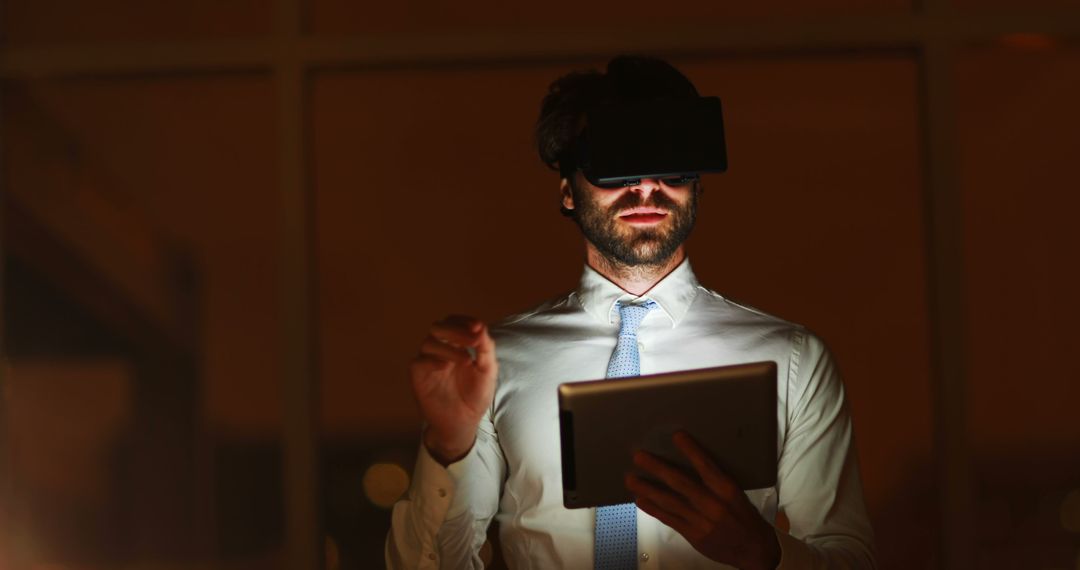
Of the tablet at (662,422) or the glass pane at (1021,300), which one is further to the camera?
the glass pane at (1021,300)

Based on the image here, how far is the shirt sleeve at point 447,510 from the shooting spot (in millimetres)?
1779

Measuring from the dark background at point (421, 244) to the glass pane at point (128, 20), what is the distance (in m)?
0.01

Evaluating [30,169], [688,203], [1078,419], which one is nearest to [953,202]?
[1078,419]

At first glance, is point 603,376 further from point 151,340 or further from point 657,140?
point 151,340

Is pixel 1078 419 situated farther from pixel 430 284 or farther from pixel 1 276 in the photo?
pixel 1 276

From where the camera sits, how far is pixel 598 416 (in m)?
1.60

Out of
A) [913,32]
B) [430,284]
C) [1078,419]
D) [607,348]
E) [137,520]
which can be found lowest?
[137,520]

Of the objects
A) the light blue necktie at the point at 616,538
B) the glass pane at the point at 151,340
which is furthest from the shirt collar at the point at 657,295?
the glass pane at the point at 151,340

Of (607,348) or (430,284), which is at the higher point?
(430,284)

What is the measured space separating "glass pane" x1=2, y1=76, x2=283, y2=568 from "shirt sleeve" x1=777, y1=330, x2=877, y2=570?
127cm

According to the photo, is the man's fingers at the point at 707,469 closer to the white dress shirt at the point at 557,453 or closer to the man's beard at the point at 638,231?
the white dress shirt at the point at 557,453

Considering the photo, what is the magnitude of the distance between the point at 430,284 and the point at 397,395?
28 cm

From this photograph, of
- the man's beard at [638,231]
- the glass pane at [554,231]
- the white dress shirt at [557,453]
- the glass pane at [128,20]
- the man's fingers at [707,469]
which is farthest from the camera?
the glass pane at [128,20]

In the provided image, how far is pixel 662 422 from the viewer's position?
5.25ft
